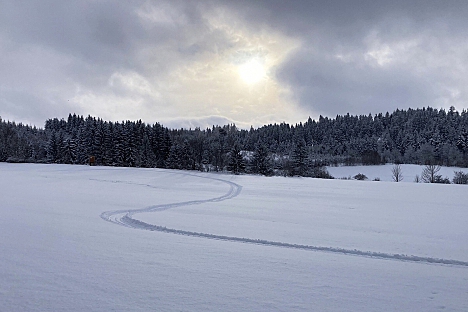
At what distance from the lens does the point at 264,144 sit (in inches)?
2195

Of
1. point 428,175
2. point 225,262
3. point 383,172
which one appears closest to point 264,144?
point 428,175

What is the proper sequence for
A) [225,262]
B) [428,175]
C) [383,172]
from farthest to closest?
[383,172] → [428,175] → [225,262]

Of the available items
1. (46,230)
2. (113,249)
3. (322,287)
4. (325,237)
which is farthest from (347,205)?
(46,230)

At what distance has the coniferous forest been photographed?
54219 millimetres

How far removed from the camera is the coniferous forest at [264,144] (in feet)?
178

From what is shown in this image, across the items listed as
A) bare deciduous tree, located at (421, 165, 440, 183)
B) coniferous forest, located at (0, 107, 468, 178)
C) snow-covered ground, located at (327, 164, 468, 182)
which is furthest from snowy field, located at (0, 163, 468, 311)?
snow-covered ground, located at (327, 164, 468, 182)

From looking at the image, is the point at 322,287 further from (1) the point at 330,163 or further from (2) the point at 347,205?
(1) the point at 330,163

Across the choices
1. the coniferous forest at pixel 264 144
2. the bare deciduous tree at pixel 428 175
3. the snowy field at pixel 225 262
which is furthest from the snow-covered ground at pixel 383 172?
the snowy field at pixel 225 262

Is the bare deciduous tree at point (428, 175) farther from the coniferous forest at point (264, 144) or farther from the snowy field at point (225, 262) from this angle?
→ the snowy field at point (225, 262)

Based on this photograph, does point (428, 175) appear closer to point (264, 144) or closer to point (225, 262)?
point (264, 144)

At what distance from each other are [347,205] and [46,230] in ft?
37.8

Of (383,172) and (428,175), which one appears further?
(383,172)

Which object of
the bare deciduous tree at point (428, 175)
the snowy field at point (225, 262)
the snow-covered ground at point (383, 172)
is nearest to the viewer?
the snowy field at point (225, 262)

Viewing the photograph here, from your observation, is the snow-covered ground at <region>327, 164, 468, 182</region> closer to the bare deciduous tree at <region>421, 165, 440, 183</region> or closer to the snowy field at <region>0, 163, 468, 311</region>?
the bare deciduous tree at <region>421, 165, 440, 183</region>
